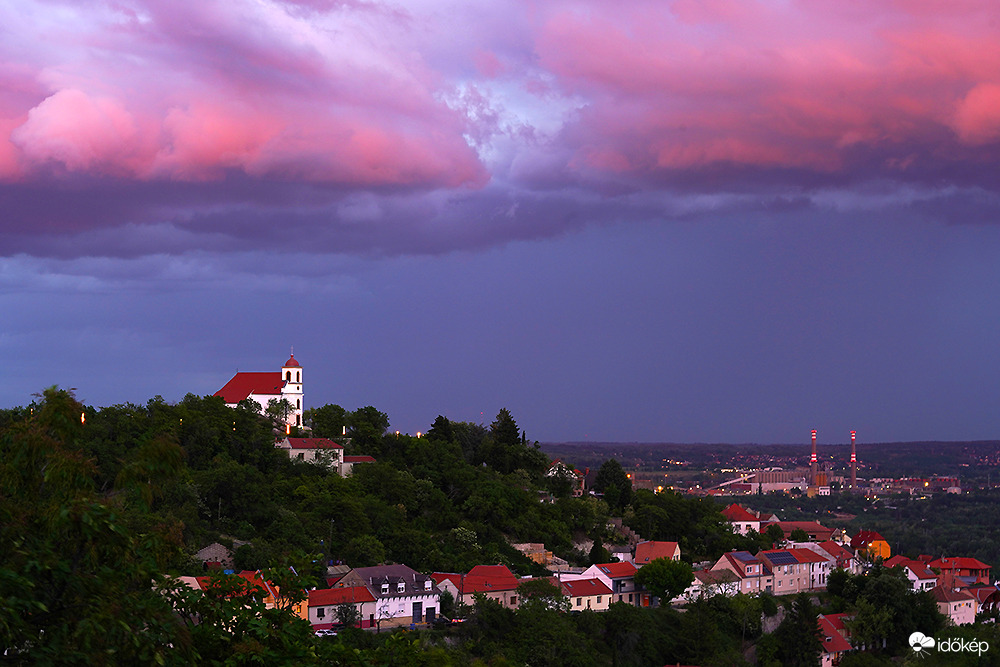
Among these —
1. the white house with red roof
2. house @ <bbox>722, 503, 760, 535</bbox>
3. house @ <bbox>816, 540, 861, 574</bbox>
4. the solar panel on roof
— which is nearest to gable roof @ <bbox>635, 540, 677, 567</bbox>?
the white house with red roof

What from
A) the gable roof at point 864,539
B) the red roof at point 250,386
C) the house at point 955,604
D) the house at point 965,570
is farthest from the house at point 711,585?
the red roof at point 250,386

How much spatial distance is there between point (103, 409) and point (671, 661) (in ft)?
113

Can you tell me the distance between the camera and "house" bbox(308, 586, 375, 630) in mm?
41406

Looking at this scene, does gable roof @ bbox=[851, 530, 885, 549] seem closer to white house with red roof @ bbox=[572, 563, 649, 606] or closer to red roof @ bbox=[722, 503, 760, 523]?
red roof @ bbox=[722, 503, 760, 523]

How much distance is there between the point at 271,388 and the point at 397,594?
961 inches

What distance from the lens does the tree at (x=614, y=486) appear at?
6962 centimetres

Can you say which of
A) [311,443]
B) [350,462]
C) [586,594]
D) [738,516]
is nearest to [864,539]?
[738,516]

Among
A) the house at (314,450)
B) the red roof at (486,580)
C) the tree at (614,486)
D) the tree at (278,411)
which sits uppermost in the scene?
the tree at (278,411)

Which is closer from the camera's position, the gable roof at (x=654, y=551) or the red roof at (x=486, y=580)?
the red roof at (x=486, y=580)

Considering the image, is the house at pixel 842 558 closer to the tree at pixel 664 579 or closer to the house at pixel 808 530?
the house at pixel 808 530

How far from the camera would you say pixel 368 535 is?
5184 cm

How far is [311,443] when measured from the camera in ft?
197

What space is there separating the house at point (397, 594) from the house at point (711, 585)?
46.3ft

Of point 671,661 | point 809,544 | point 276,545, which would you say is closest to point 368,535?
point 276,545
